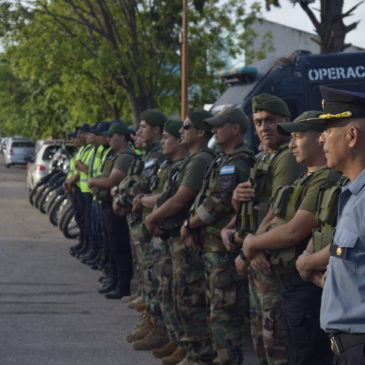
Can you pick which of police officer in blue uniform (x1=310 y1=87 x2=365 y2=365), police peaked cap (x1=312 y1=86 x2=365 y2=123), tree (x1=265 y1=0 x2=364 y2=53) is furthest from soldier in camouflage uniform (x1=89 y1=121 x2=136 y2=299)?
tree (x1=265 y1=0 x2=364 y2=53)

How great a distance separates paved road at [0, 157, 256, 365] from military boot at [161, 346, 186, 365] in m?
0.11

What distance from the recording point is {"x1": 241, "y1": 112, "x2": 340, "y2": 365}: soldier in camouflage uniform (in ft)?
13.2

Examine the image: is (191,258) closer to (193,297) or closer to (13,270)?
(193,297)

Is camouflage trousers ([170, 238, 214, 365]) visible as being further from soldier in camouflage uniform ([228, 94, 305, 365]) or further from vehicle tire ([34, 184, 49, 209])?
vehicle tire ([34, 184, 49, 209])

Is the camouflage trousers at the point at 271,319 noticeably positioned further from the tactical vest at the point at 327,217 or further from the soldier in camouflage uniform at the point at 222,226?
the soldier in camouflage uniform at the point at 222,226

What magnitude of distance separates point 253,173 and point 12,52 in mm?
23772

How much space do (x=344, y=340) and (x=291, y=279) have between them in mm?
1413

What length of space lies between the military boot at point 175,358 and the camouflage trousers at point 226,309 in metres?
0.86

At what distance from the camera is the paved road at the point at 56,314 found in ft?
21.8

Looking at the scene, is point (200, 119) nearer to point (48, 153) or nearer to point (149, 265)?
point (149, 265)

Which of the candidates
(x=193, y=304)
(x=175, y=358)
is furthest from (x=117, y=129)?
(x=193, y=304)

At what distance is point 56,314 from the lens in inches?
325

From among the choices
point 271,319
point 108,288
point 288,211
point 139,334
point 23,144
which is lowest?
point 23,144

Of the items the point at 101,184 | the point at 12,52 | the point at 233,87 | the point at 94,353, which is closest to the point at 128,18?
the point at 12,52
